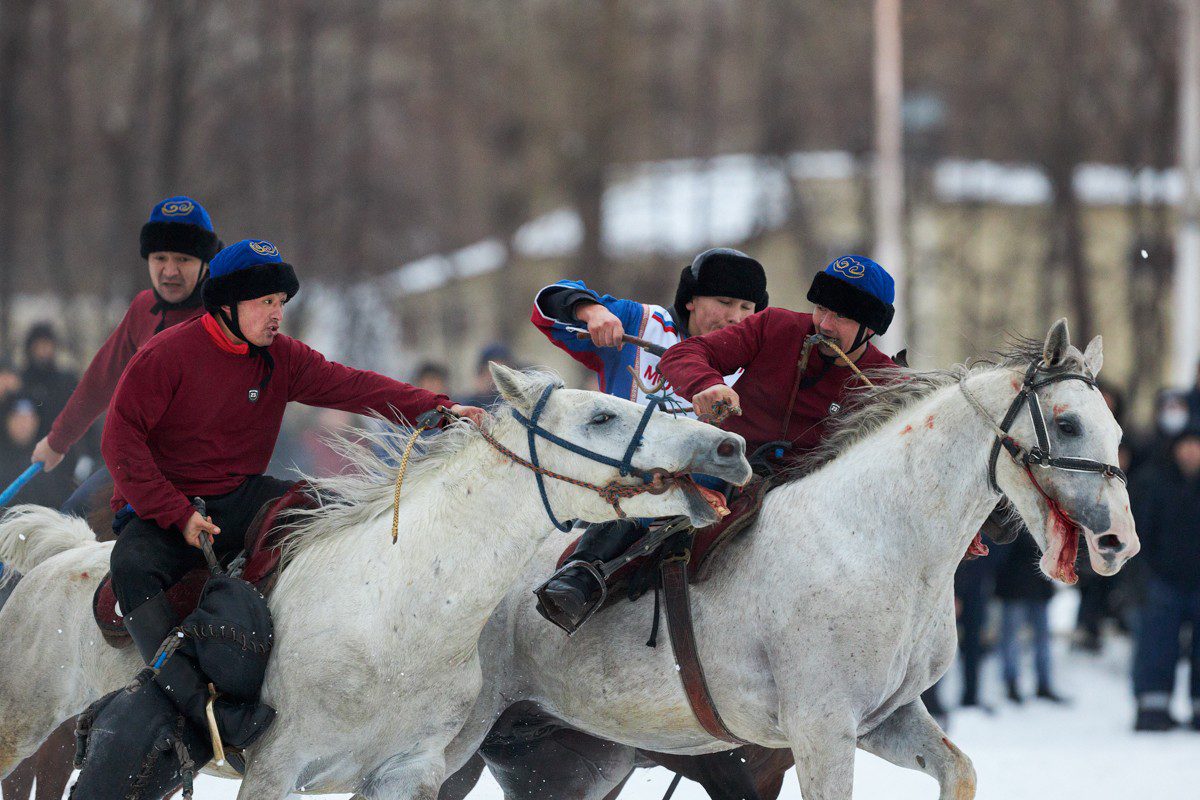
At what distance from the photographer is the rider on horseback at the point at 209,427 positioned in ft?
14.0

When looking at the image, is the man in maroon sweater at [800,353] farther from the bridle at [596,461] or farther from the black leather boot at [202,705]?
the black leather boot at [202,705]

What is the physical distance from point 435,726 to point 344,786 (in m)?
0.32

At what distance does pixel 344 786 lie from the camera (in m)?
4.25

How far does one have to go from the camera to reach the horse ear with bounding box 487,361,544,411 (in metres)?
4.18

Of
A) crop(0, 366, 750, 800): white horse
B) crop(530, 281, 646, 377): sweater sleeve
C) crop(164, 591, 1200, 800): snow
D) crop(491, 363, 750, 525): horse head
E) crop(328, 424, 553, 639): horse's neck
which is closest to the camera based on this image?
crop(491, 363, 750, 525): horse head

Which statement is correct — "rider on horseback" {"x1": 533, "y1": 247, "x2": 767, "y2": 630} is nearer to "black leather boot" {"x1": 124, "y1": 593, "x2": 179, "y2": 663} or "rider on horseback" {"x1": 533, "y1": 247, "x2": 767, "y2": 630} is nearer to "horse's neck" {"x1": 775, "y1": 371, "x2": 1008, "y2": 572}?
"horse's neck" {"x1": 775, "y1": 371, "x2": 1008, "y2": 572}

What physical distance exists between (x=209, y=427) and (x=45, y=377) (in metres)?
5.92

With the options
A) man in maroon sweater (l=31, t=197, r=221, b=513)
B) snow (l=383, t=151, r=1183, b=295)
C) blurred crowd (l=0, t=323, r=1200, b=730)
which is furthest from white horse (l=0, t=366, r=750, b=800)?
snow (l=383, t=151, r=1183, b=295)

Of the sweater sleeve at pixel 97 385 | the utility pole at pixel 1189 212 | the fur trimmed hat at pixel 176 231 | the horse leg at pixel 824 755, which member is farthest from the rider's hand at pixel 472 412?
the utility pole at pixel 1189 212

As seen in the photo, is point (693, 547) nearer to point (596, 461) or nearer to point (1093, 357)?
point (596, 461)

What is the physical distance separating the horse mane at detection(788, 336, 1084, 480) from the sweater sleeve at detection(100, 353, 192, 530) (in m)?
2.05

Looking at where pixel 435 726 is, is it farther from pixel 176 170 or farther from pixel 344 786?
pixel 176 170

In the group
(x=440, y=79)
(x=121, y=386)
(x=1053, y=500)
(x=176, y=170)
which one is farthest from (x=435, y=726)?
(x=440, y=79)

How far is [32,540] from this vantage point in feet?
16.8
